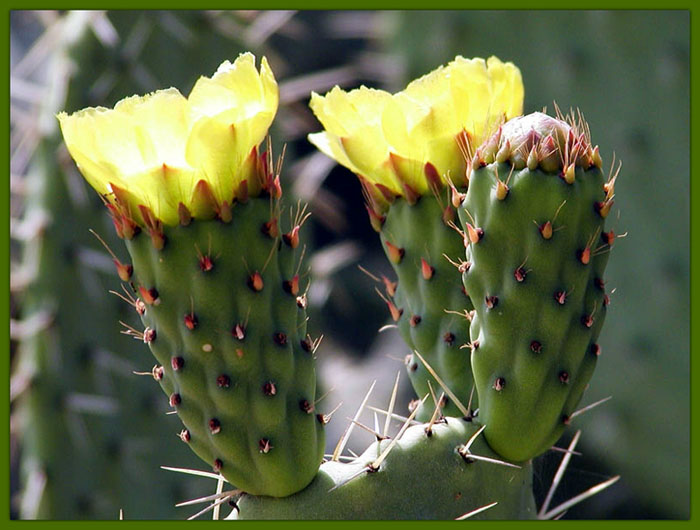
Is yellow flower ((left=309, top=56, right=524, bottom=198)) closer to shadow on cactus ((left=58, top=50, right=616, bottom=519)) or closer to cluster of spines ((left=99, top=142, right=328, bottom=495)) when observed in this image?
shadow on cactus ((left=58, top=50, right=616, bottom=519))

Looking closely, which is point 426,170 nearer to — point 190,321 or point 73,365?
point 190,321

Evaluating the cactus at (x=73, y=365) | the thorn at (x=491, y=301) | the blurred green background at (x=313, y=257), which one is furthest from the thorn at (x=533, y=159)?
the cactus at (x=73, y=365)

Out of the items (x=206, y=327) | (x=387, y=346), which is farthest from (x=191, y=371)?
(x=387, y=346)

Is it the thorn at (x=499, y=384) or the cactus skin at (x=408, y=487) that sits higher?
the thorn at (x=499, y=384)

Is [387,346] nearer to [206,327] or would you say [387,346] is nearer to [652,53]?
[652,53]

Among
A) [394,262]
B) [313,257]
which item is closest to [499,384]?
[394,262]

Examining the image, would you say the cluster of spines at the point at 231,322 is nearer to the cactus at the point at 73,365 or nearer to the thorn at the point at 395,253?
the thorn at the point at 395,253

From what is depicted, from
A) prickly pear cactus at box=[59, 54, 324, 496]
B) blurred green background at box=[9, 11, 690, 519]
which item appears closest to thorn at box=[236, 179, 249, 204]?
prickly pear cactus at box=[59, 54, 324, 496]
